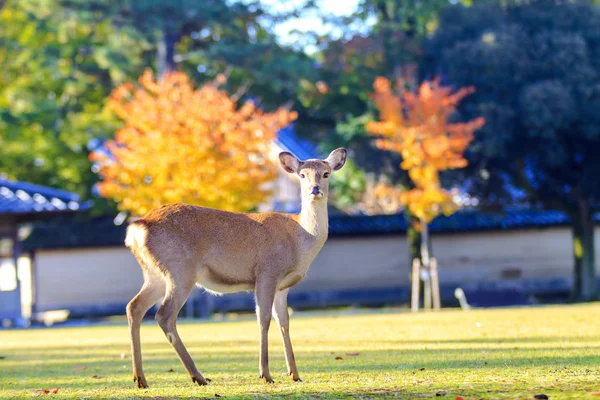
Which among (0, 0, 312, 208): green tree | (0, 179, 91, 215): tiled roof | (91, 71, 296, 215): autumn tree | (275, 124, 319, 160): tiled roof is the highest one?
(0, 0, 312, 208): green tree

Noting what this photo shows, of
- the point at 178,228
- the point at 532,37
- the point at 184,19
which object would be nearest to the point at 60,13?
the point at 184,19

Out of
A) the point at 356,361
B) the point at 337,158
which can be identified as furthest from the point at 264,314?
the point at 356,361

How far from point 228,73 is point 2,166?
28.9ft

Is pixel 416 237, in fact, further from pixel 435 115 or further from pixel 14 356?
pixel 14 356

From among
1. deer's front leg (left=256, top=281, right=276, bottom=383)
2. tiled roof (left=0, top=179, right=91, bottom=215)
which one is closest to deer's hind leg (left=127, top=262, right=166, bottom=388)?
deer's front leg (left=256, top=281, right=276, bottom=383)

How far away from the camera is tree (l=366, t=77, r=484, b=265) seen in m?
28.1

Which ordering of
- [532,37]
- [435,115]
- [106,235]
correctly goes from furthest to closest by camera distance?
1. [106,235]
2. [532,37]
3. [435,115]

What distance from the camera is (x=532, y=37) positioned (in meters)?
31.5

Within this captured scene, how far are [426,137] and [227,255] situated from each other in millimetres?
18902

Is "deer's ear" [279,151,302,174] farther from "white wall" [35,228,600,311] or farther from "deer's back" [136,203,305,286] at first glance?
"white wall" [35,228,600,311]

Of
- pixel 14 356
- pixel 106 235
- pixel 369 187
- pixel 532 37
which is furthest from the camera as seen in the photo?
pixel 369 187

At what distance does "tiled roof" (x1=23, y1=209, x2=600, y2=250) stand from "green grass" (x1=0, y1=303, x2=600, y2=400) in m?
14.9

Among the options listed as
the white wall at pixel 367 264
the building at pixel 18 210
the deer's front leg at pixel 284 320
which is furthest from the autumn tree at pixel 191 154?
the deer's front leg at pixel 284 320

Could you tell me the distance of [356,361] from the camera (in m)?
11.6
